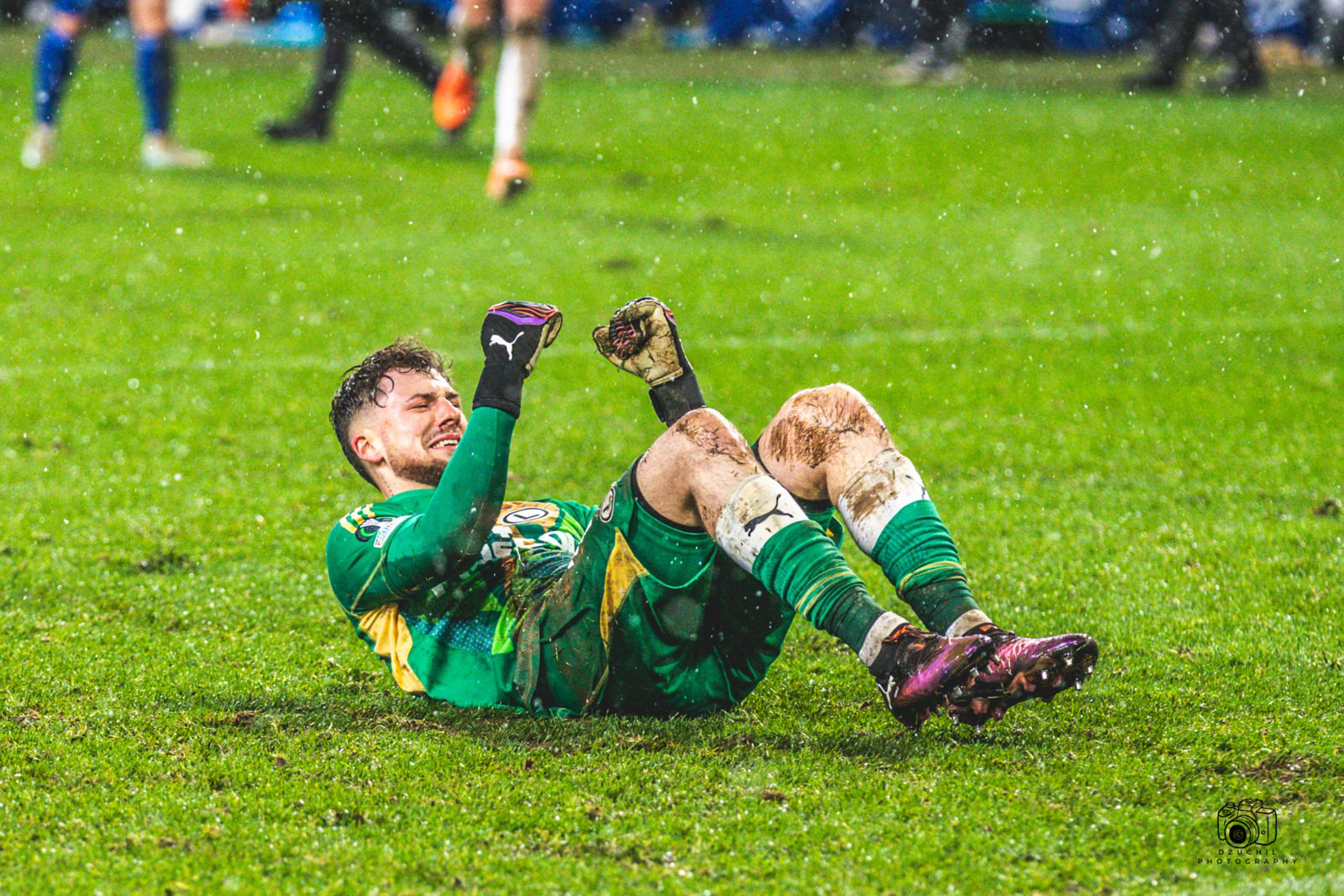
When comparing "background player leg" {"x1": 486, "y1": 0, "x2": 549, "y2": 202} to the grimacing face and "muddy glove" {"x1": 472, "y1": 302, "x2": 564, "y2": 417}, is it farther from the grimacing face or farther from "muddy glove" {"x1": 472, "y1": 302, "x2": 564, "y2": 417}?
"muddy glove" {"x1": 472, "y1": 302, "x2": 564, "y2": 417}

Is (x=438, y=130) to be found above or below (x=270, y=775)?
above

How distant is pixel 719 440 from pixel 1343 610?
78.8 inches

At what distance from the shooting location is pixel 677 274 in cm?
927

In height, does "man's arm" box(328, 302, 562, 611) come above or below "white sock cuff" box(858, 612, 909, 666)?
above

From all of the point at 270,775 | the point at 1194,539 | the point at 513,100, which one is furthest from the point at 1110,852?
the point at 513,100

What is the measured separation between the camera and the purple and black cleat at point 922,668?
2.79 metres

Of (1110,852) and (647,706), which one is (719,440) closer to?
(647,706)

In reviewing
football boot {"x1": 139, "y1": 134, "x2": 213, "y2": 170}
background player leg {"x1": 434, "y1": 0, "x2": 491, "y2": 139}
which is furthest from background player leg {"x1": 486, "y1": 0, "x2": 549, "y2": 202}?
football boot {"x1": 139, "y1": 134, "x2": 213, "y2": 170}

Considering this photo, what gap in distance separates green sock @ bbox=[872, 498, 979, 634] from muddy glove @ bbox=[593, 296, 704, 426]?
1.73 ft

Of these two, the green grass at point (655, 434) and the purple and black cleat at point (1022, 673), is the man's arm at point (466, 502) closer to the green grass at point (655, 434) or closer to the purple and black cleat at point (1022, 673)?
the green grass at point (655, 434)

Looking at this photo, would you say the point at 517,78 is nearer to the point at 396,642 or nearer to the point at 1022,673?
the point at 396,642

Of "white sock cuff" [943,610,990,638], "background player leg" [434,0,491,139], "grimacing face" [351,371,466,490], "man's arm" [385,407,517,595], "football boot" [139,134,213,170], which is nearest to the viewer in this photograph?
"white sock cuff" [943,610,990,638]

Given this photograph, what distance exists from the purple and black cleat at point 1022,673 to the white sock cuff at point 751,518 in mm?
440

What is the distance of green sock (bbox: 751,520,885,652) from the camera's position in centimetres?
291
